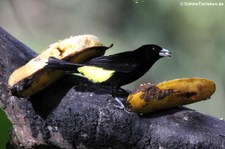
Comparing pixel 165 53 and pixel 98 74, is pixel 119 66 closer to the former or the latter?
pixel 98 74

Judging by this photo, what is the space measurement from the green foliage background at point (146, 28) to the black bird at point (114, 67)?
233 centimetres

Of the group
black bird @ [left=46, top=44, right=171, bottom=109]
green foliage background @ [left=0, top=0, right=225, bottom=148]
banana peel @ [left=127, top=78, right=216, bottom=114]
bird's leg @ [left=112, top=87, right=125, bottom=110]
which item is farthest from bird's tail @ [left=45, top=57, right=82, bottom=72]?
green foliage background @ [left=0, top=0, right=225, bottom=148]

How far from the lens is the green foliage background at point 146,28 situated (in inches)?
156

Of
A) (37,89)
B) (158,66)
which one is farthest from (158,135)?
(158,66)

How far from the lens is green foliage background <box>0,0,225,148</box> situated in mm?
3955

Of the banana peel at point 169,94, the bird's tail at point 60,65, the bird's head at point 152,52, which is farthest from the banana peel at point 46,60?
the banana peel at point 169,94

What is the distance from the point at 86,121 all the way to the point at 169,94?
0.86 feet

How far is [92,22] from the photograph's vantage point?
420 centimetres

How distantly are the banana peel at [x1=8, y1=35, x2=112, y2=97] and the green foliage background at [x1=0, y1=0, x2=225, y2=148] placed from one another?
235 cm

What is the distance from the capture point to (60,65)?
1502 millimetres

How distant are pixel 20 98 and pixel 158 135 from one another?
0.53 meters

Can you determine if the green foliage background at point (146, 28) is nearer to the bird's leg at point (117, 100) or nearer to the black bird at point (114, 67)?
the black bird at point (114, 67)

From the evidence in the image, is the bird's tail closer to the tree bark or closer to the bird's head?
the tree bark

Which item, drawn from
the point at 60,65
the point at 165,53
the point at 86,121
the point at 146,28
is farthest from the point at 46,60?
the point at 146,28
